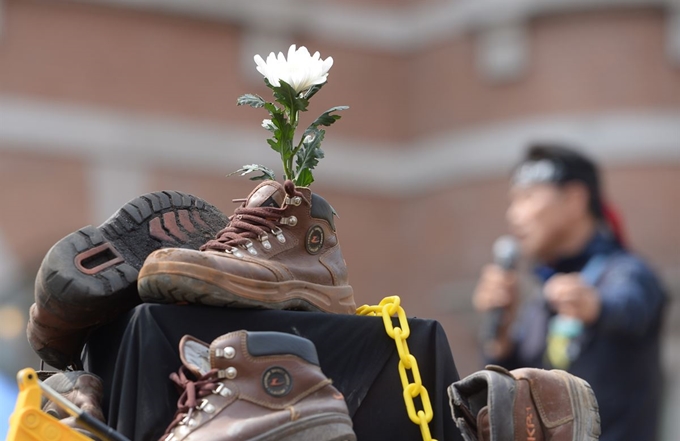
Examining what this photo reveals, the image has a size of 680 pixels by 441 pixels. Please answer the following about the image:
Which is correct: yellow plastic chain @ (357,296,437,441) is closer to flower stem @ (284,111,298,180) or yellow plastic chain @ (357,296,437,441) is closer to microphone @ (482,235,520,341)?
flower stem @ (284,111,298,180)

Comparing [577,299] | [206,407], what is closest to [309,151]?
[206,407]

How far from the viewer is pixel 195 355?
7.63 feet

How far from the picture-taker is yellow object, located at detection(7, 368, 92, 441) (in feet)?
6.91

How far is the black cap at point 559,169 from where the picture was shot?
18.4 feet

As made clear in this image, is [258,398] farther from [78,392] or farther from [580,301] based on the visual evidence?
[580,301]

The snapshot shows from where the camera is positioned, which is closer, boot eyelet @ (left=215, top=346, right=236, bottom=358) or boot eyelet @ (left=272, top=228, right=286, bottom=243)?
boot eyelet @ (left=215, top=346, right=236, bottom=358)

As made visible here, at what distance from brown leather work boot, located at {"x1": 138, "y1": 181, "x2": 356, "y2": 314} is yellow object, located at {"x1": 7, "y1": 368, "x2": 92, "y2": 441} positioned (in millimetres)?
328

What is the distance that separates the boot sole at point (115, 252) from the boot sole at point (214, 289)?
9 cm

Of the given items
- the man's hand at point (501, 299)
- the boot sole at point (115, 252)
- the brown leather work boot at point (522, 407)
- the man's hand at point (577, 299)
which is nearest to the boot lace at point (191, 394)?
the boot sole at point (115, 252)

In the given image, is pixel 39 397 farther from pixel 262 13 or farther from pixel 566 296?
pixel 262 13

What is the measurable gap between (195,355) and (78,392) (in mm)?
263

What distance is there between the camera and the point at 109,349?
2.55 m

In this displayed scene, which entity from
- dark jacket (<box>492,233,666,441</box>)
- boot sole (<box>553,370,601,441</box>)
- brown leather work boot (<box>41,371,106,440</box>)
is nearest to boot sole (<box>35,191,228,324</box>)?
brown leather work boot (<box>41,371,106,440</box>)

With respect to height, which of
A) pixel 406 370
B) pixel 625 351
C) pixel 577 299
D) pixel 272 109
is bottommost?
pixel 625 351
